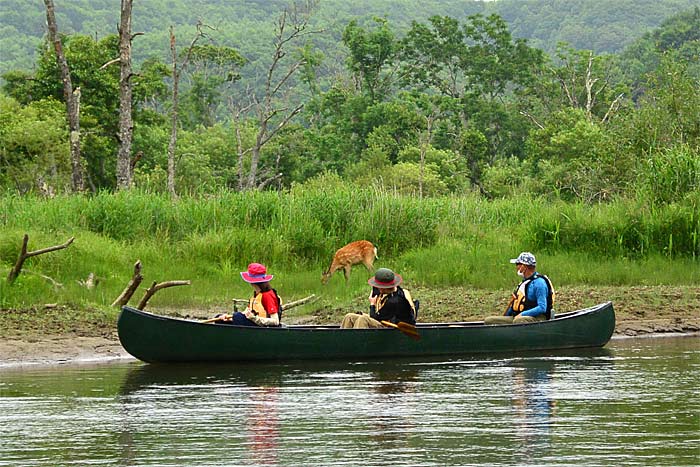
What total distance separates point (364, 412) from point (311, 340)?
3.48 meters

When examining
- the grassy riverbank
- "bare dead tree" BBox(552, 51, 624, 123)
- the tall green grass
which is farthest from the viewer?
"bare dead tree" BBox(552, 51, 624, 123)

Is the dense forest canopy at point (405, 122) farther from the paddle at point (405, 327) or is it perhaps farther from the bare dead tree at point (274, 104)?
the paddle at point (405, 327)

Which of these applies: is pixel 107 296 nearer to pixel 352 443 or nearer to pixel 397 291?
pixel 397 291

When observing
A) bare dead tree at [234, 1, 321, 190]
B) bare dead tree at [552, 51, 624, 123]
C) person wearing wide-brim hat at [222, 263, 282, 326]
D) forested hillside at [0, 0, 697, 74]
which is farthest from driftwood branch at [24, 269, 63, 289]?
forested hillside at [0, 0, 697, 74]

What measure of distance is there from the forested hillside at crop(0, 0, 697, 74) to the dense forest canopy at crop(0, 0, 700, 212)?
84.3ft

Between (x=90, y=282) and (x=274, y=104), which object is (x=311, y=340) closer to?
(x=90, y=282)

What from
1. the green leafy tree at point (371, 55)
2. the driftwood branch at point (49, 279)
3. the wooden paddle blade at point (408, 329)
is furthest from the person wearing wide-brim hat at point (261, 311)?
the green leafy tree at point (371, 55)

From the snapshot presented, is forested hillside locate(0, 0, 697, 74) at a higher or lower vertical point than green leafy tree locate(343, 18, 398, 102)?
higher

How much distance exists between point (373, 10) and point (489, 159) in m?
100

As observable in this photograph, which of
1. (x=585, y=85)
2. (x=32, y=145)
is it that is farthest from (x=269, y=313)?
(x=585, y=85)

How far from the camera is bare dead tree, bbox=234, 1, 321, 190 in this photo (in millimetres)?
42572

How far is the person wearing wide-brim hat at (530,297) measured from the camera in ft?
48.2

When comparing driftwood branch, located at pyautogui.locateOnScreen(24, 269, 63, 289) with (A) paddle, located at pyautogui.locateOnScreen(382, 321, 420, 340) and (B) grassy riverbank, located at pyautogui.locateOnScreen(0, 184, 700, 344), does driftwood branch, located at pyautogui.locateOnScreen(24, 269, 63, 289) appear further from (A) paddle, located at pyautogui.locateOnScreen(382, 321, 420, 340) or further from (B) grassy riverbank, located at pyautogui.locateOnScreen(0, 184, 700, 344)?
(A) paddle, located at pyautogui.locateOnScreen(382, 321, 420, 340)

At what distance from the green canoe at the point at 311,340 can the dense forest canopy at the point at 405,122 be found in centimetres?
805
